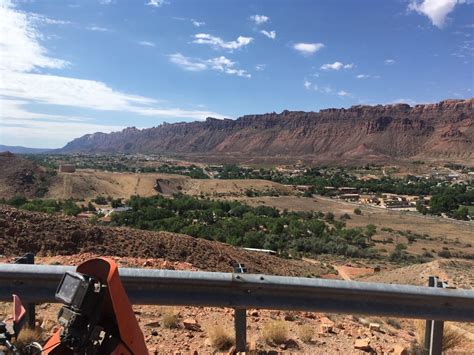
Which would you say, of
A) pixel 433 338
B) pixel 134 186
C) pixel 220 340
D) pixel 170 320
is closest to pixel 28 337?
pixel 170 320

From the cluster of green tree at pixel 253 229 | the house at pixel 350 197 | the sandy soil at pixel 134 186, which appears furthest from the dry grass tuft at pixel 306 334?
the house at pixel 350 197

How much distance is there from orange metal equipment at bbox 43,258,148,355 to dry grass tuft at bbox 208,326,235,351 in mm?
2180

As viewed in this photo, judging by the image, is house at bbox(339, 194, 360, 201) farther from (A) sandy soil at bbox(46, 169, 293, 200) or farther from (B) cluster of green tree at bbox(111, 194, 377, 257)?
(B) cluster of green tree at bbox(111, 194, 377, 257)

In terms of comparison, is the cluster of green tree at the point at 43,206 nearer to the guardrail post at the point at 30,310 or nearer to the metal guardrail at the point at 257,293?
the guardrail post at the point at 30,310

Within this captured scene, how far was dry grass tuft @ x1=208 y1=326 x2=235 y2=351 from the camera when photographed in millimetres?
4906

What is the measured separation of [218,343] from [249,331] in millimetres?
686

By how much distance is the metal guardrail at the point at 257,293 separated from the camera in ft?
14.5

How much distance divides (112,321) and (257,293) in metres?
1.97

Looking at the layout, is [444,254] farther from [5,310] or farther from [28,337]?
[28,337]

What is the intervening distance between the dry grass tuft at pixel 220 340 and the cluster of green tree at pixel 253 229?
90.7 ft

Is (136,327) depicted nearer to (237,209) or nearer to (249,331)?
(249,331)

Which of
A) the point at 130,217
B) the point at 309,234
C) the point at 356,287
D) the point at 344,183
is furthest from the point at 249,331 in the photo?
the point at 344,183

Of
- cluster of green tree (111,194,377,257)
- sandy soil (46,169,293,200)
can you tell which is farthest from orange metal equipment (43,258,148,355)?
sandy soil (46,169,293,200)

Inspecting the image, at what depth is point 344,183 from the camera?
126875 millimetres
